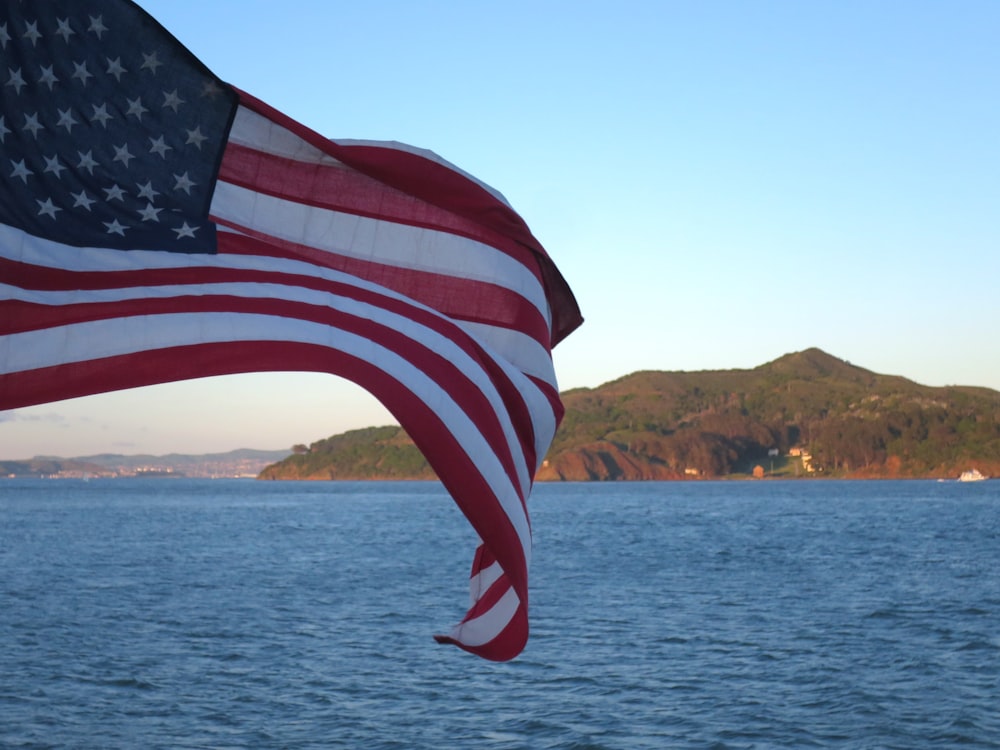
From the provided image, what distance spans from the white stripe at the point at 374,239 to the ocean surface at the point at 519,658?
517 inches

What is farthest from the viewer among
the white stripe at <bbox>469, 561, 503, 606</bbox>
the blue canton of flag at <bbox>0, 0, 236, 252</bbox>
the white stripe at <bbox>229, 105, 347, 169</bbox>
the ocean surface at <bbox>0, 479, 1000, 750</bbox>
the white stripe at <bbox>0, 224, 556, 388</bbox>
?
the ocean surface at <bbox>0, 479, 1000, 750</bbox>

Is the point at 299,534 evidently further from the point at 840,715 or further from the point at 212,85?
the point at 212,85

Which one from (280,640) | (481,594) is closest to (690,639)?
(280,640)

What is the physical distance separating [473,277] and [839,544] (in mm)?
68594

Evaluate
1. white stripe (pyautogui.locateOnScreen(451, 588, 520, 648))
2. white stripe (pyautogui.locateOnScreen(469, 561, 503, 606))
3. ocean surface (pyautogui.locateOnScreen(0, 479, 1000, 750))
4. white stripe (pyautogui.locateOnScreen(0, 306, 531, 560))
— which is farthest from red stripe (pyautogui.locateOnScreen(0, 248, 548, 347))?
ocean surface (pyautogui.locateOnScreen(0, 479, 1000, 750))

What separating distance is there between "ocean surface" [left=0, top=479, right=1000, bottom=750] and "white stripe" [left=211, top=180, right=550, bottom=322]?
1314 cm

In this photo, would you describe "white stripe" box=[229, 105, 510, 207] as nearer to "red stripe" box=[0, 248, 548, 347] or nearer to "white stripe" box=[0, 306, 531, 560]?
"red stripe" box=[0, 248, 548, 347]

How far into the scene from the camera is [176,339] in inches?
241

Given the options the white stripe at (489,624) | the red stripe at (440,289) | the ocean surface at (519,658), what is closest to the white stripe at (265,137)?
the red stripe at (440,289)

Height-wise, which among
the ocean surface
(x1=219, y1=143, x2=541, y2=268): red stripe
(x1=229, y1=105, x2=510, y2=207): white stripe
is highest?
(x1=229, y1=105, x2=510, y2=207): white stripe

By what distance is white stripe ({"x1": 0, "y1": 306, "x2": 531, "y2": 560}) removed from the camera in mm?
5723

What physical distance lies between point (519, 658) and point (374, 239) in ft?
69.5

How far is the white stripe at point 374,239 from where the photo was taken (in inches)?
263

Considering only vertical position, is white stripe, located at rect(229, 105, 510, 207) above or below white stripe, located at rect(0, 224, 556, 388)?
above
